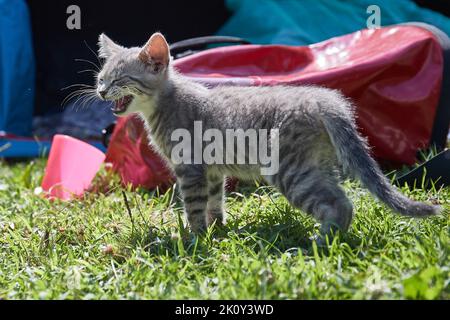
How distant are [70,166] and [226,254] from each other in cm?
180

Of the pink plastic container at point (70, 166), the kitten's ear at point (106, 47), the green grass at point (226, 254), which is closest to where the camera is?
the green grass at point (226, 254)

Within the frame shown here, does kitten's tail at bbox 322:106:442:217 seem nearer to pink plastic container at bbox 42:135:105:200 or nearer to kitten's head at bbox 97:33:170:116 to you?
kitten's head at bbox 97:33:170:116

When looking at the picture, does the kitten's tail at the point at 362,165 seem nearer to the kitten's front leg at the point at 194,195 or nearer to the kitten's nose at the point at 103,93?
the kitten's front leg at the point at 194,195

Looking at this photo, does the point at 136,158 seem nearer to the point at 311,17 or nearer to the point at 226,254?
the point at 226,254

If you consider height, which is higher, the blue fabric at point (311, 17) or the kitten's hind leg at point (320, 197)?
the blue fabric at point (311, 17)

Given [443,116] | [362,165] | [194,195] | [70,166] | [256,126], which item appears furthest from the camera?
[70,166]

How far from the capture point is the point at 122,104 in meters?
2.78

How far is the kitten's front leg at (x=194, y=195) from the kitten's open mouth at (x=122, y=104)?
41 centimetres

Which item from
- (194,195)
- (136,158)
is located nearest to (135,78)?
(194,195)

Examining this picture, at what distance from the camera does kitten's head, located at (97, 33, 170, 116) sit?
2.74 metres

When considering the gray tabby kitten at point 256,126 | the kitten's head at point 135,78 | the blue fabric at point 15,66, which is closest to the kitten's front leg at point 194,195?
the gray tabby kitten at point 256,126

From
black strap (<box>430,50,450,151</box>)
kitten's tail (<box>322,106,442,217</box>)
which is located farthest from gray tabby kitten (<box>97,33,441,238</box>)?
black strap (<box>430,50,450,151</box>)

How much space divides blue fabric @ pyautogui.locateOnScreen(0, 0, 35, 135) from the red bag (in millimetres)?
1846

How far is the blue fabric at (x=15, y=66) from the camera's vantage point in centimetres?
495
